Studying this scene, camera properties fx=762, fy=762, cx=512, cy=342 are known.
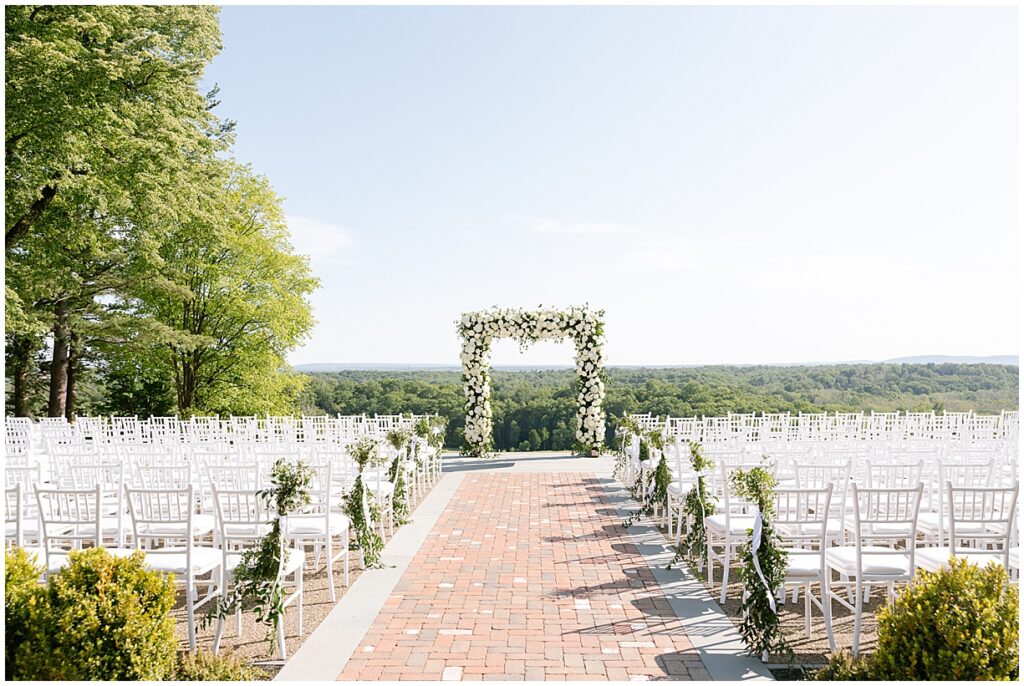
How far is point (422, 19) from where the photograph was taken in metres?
11.3

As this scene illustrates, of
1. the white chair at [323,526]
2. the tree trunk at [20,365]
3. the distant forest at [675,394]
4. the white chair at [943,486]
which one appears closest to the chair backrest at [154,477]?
the white chair at [323,526]

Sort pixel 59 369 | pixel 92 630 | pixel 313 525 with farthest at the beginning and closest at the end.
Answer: pixel 59 369
pixel 313 525
pixel 92 630

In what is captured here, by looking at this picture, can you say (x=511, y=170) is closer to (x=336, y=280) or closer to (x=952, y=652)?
(x=336, y=280)

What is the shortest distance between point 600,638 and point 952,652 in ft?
7.32

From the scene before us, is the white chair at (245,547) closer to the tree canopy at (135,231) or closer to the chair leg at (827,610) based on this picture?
the chair leg at (827,610)

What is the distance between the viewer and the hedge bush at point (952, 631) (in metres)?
3.54

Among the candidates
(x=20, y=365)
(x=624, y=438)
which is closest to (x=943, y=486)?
(x=624, y=438)

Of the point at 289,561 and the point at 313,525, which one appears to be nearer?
the point at 289,561

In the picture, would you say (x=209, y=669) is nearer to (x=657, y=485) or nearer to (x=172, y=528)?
(x=172, y=528)

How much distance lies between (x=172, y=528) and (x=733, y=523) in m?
4.55

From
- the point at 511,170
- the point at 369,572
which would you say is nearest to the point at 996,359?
the point at 511,170

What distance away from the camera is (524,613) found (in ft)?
18.7

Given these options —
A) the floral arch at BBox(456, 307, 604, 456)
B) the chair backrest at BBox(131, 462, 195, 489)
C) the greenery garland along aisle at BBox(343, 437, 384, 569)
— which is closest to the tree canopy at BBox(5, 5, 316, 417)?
the floral arch at BBox(456, 307, 604, 456)

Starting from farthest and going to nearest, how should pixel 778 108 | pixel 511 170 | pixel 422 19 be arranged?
1. pixel 511 170
2. pixel 778 108
3. pixel 422 19
